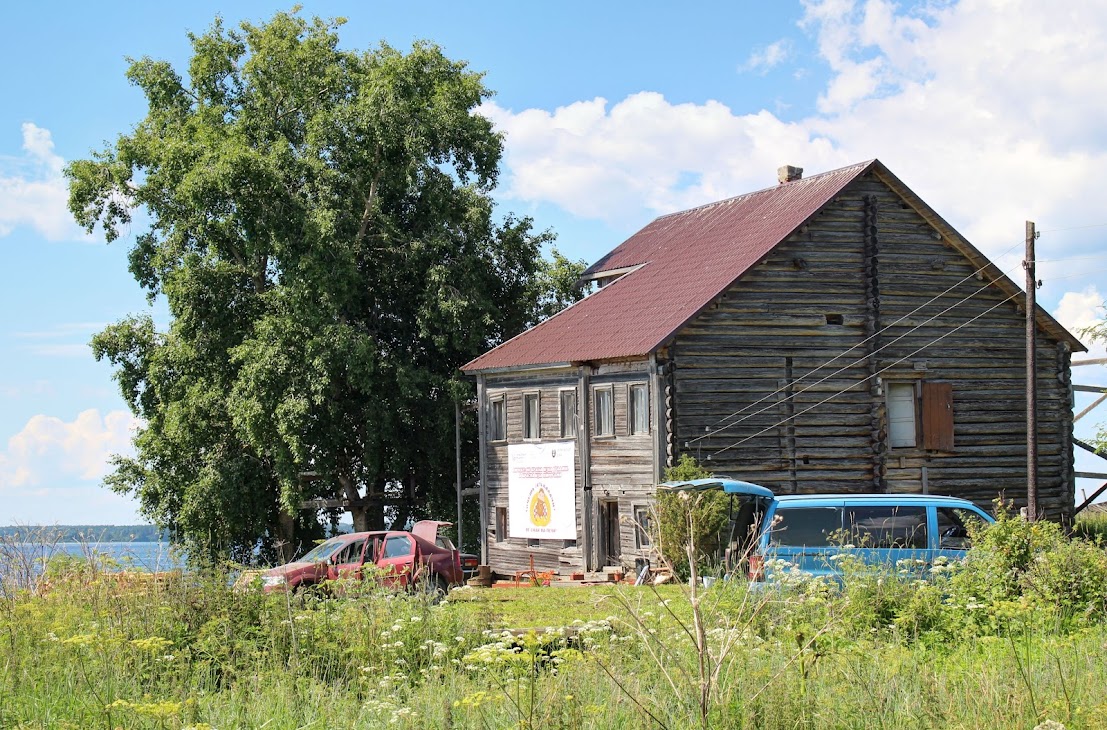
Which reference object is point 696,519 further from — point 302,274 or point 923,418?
point 302,274

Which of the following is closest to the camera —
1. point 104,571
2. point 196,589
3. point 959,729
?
point 959,729

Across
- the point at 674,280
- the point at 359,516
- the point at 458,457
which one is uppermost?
the point at 674,280

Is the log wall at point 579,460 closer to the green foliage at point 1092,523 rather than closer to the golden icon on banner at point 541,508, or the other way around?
the golden icon on banner at point 541,508

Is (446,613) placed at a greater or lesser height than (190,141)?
lesser

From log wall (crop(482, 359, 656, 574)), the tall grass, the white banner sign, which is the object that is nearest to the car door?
log wall (crop(482, 359, 656, 574))

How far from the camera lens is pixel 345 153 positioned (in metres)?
39.4

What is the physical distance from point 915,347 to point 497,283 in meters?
14.6

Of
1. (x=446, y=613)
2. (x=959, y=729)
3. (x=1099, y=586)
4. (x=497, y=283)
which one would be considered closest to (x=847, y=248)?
(x=497, y=283)

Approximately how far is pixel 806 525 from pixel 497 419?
18000 mm

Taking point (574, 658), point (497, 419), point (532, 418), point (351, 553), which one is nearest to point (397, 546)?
point (351, 553)

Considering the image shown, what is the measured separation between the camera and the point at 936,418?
109 ft

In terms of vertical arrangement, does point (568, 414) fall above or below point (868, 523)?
above

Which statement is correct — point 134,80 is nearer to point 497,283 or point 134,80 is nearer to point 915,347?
point 497,283

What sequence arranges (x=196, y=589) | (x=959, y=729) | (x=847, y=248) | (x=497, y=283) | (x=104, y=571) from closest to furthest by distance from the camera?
(x=959, y=729) → (x=196, y=589) → (x=104, y=571) → (x=847, y=248) → (x=497, y=283)
